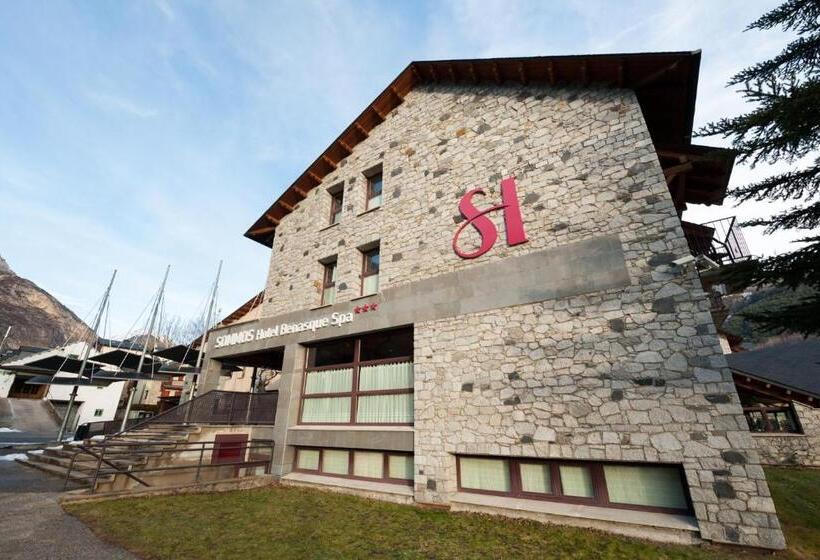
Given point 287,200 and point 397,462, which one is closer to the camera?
point 397,462

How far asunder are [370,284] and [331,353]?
2.58m

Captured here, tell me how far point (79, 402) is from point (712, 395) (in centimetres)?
4302

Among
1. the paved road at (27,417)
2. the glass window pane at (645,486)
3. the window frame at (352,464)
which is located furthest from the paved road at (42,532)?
the paved road at (27,417)

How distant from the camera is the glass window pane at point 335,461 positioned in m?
9.59

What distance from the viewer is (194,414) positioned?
11.4 m

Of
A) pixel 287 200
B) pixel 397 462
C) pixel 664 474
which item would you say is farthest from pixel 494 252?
pixel 287 200

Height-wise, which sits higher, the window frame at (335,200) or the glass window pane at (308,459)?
the window frame at (335,200)

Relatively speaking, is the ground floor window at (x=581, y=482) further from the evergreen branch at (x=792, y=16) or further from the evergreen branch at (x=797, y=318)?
the evergreen branch at (x=792, y=16)

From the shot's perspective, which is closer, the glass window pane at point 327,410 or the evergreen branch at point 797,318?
the evergreen branch at point 797,318

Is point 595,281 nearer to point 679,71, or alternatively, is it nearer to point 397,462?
point 679,71

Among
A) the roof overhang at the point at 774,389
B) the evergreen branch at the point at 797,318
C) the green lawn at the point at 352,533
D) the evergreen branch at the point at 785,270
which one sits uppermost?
the evergreen branch at the point at 785,270

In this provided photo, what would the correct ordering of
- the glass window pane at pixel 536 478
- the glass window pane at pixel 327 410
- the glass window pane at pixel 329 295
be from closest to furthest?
1. the glass window pane at pixel 536 478
2. the glass window pane at pixel 327 410
3. the glass window pane at pixel 329 295

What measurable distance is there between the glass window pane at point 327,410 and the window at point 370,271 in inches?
132

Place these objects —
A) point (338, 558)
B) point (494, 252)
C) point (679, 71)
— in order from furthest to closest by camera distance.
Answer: point (494, 252)
point (679, 71)
point (338, 558)
